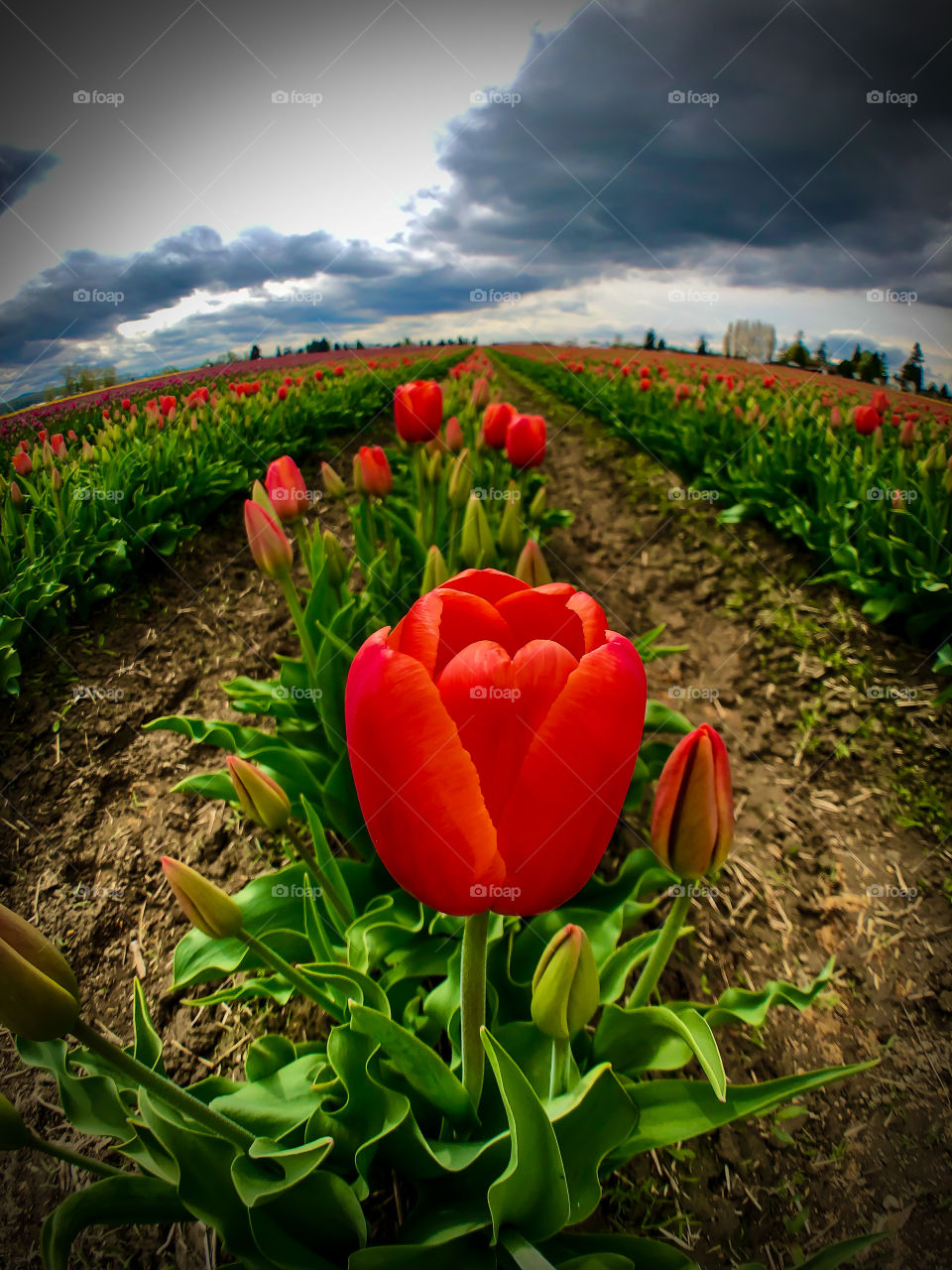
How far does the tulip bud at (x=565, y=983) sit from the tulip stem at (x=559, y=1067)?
10cm

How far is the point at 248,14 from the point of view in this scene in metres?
1.44

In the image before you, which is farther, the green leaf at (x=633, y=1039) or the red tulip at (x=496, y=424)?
the red tulip at (x=496, y=424)

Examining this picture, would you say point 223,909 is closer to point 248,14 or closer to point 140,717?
point 140,717

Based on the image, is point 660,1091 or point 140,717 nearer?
point 660,1091

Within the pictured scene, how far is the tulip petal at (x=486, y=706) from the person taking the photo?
594 millimetres

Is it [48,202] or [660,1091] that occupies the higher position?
[48,202]

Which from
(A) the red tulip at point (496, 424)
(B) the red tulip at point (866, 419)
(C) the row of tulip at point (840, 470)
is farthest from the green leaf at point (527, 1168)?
(B) the red tulip at point (866, 419)

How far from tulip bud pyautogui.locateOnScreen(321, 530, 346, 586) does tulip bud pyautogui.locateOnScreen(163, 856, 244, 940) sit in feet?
3.48

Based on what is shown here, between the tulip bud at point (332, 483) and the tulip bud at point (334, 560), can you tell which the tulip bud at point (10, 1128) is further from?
the tulip bud at point (332, 483)

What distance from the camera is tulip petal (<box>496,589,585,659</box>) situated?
0.67 metres

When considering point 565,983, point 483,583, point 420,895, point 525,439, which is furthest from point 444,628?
point 525,439

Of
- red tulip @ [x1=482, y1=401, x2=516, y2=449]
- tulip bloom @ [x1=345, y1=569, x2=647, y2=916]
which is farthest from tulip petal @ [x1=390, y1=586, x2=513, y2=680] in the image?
red tulip @ [x1=482, y1=401, x2=516, y2=449]

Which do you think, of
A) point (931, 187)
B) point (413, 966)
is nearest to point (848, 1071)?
point (413, 966)

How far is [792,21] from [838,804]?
2878mm
